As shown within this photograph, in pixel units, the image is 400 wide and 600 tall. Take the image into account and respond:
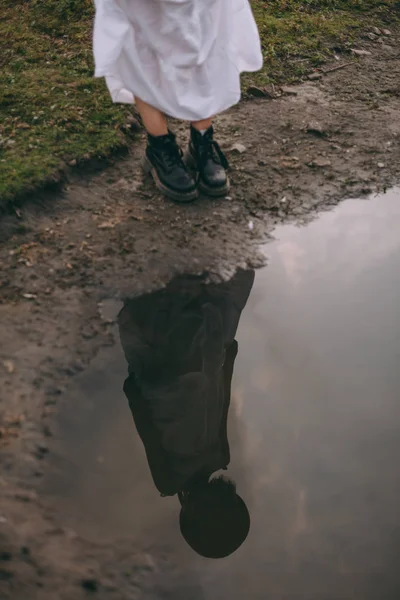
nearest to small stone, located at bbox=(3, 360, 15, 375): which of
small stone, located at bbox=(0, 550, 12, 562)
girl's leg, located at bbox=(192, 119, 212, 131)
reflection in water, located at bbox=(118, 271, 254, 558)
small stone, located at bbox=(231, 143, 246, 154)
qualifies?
reflection in water, located at bbox=(118, 271, 254, 558)

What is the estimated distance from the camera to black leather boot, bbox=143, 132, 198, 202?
2.88 metres

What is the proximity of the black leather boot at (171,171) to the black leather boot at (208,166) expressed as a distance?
0.21ft

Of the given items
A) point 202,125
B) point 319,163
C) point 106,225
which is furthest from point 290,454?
point 319,163

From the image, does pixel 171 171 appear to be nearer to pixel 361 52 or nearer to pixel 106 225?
pixel 106 225

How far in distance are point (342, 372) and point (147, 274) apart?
878 millimetres

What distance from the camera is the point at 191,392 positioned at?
85.0 inches

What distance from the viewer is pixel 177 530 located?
5.86 ft

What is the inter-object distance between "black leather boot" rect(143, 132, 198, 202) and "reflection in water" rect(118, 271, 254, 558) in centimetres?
55

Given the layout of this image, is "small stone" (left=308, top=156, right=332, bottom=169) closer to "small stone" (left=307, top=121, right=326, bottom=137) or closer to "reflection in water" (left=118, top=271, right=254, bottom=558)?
"small stone" (left=307, top=121, right=326, bottom=137)

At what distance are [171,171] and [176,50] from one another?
0.52 meters

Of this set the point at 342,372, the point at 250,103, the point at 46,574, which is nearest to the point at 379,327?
the point at 342,372

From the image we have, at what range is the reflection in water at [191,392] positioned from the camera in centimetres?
184

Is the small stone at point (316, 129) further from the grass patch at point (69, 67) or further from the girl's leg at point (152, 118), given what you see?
the girl's leg at point (152, 118)

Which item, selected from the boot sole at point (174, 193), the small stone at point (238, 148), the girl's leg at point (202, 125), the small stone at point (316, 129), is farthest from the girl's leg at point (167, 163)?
the small stone at point (316, 129)
